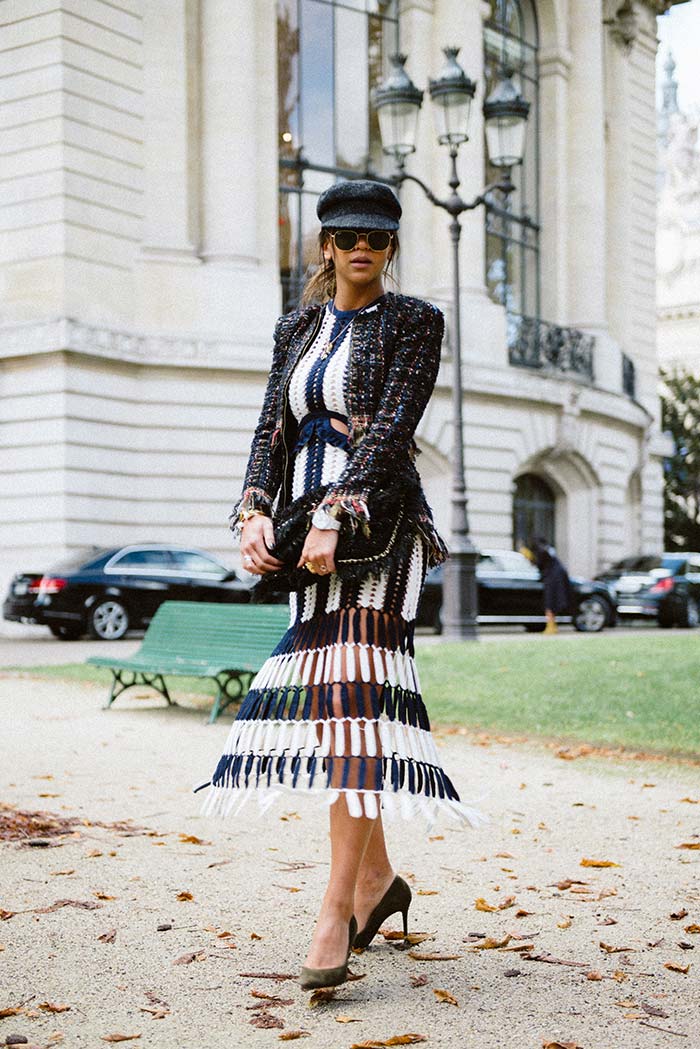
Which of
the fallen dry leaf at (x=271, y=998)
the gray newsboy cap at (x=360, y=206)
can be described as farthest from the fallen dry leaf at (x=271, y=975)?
the gray newsboy cap at (x=360, y=206)

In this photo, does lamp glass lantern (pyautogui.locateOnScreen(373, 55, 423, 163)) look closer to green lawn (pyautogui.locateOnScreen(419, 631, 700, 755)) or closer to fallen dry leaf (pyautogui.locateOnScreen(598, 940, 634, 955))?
green lawn (pyautogui.locateOnScreen(419, 631, 700, 755))

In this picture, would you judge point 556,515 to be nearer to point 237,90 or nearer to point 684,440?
point 237,90

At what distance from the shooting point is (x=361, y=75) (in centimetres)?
2884

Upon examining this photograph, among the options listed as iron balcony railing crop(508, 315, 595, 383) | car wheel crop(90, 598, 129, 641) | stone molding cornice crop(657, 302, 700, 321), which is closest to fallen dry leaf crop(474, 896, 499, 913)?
car wheel crop(90, 598, 129, 641)

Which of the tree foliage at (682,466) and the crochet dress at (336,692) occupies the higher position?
the tree foliage at (682,466)

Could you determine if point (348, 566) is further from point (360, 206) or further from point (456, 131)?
point (456, 131)

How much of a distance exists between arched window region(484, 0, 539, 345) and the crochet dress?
27916mm

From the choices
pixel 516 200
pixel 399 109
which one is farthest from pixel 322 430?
pixel 516 200

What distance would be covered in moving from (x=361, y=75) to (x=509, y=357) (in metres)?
6.83

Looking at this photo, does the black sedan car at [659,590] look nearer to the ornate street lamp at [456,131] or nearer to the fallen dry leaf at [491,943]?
the ornate street lamp at [456,131]

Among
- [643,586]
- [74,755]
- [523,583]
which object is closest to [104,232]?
[523,583]

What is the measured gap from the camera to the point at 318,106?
1109 inches

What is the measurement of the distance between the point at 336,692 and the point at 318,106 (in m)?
26.2

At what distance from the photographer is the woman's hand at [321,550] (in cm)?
346
